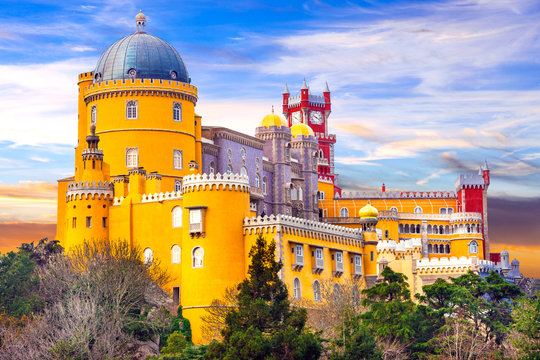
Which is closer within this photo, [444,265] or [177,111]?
[177,111]

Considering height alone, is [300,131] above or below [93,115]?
above

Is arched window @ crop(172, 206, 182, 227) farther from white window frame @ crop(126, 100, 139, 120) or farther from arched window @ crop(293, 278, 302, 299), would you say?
white window frame @ crop(126, 100, 139, 120)

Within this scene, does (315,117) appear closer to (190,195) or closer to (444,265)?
(444,265)

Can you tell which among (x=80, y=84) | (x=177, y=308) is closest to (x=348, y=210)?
(x=80, y=84)

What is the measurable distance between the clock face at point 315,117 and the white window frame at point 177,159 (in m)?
61.7

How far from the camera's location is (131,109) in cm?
10069

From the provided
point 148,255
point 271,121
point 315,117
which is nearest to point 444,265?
point 271,121

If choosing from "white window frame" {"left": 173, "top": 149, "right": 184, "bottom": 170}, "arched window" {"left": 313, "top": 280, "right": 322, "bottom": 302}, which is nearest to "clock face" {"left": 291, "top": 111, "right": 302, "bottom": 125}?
"white window frame" {"left": 173, "top": 149, "right": 184, "bottom": 170}

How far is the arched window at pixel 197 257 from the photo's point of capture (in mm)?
88625

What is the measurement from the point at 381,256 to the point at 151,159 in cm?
2351

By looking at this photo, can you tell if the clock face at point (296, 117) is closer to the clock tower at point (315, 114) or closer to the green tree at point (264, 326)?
the clock tower at point (315, 114)

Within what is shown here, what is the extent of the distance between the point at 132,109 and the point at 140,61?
4.28 m

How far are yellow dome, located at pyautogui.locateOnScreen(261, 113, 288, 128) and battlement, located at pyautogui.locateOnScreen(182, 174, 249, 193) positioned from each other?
27.5 m

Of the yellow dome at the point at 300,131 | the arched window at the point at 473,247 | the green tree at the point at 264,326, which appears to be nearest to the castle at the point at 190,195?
the yellow dome at the point at 300,131
